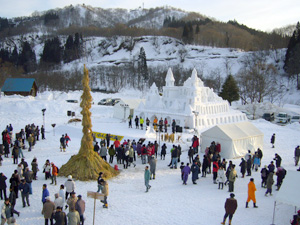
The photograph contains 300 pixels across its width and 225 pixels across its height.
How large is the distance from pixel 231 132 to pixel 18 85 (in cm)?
4185

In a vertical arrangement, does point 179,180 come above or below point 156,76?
below

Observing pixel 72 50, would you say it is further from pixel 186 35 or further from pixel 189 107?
pixel 189 107

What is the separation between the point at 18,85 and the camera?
48.7 m

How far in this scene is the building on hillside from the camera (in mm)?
47812

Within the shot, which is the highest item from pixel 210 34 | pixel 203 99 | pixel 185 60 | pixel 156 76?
pixel 210 34

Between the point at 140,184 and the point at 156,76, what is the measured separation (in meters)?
58.4

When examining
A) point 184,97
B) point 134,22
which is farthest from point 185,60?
point 134,22

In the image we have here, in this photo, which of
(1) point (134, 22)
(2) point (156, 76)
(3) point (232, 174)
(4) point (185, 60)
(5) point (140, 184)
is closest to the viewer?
(3) point (232, 174)

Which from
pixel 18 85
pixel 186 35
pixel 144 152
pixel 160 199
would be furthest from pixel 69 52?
pixel 160 199

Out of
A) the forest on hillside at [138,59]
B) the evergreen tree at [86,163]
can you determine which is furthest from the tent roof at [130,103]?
the forest on hillside at [138,59]

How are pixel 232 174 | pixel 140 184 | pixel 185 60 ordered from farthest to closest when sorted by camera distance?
pixel 185 60 → pixel 140 184 → pixel 232 174

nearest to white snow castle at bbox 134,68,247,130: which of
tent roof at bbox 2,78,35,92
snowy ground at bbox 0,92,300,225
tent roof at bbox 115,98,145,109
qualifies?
tent roof at bbox 115,98,145,109

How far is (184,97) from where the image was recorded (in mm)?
32000

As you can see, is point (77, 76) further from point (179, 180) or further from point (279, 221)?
point (279, 221)
